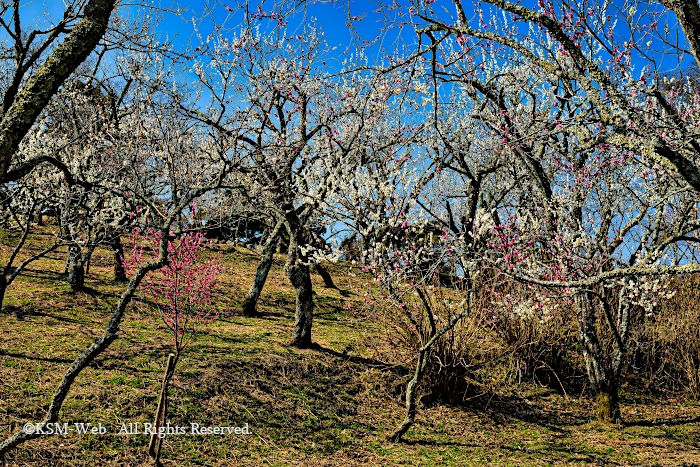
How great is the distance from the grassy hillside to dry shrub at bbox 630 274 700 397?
2.04 feet

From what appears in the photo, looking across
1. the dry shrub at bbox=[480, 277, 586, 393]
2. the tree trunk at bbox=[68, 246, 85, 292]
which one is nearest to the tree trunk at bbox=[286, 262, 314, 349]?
the dry shrub at bbox=[480, 277, 586, 393]

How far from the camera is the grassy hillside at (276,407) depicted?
19.4 ft

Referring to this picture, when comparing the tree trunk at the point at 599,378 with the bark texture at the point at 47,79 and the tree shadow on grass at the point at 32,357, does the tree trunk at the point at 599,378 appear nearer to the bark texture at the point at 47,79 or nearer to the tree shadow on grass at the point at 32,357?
the bark texture at the point at 47,79

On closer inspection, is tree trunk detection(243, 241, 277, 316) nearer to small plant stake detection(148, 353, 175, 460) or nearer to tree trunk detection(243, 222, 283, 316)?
tree trunk detection(243, 222, 283, 316)

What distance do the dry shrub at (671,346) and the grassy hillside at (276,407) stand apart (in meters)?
0.62

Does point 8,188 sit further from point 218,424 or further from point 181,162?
point 218,424

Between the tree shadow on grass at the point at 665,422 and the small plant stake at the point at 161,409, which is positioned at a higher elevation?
the tree shadow on grass at the point at 665,422

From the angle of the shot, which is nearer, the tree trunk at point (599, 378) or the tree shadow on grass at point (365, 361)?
the tree trunk at point (599, 378)

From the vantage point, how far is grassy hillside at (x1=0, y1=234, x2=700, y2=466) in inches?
233

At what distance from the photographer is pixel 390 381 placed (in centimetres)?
812

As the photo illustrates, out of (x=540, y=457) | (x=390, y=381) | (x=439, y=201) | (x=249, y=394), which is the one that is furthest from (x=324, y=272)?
(x=540, y=457)

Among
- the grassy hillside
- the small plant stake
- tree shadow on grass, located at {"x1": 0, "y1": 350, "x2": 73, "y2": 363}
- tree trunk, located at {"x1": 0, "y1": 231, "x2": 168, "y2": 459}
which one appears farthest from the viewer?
tree shadow on grass, located at {"x1": 0, "y1": 350, "x2": 73, "y2": 363}

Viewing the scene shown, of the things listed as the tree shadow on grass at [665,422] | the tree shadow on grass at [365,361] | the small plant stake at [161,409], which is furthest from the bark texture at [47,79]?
the tree shadow on grass at [665,422]

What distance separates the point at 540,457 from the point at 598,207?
410 cm
